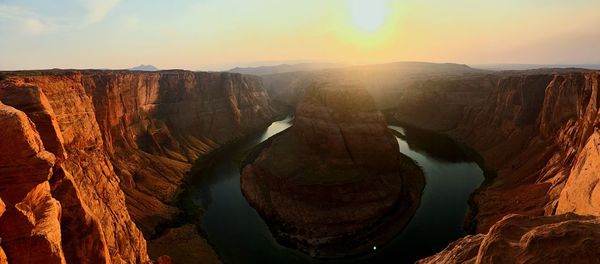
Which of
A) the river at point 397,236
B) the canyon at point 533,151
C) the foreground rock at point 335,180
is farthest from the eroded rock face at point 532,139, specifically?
the foreground rock at point 335,180

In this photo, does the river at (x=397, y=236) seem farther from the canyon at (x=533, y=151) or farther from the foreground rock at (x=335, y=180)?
the canyon at (x=533, y=151)

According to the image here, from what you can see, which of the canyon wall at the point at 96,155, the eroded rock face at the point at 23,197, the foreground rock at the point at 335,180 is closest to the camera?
the eroded rock face at the point at 23,197

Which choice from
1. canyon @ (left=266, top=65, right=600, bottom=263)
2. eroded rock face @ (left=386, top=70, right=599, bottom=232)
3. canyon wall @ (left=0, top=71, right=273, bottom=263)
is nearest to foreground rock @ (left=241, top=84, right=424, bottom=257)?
canyon @ (left=266, top=65, right=600, bottom=263)

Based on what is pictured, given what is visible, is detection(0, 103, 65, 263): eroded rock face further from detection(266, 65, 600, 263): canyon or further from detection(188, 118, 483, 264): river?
detection(188, 118, 483, 264): river

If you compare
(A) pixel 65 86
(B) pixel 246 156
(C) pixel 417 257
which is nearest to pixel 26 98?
(A) pixel 65 86

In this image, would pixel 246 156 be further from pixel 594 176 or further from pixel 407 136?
pixel 594 176
